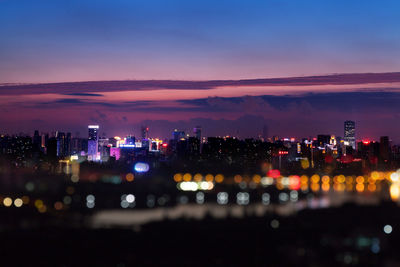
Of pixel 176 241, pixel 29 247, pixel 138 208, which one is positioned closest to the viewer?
pixel 29 247

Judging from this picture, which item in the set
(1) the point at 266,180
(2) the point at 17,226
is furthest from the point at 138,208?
(1) the point at 266,180

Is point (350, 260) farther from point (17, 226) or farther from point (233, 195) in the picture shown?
point (233, 195)

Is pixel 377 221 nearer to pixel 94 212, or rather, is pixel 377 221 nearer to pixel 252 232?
pixel 252 232

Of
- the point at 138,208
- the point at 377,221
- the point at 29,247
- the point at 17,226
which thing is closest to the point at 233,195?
the point at 138,208

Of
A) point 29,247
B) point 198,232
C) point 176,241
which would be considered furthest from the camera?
point 198,232

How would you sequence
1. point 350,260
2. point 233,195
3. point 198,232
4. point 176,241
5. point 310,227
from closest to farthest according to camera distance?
point 350,260 < point 176,241 < point 198,232 < point 310,227 < point 233,195

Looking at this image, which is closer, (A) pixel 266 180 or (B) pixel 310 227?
(B) pixel 310 227
